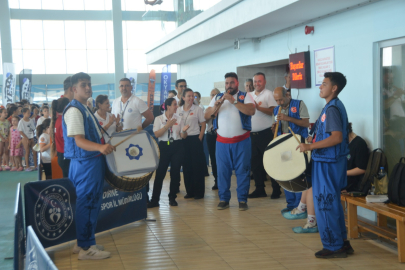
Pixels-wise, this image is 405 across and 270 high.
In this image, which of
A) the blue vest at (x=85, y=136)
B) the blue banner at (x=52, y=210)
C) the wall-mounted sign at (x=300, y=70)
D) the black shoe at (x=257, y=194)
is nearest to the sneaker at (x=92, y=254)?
the blue banner at (x=52, y=210)

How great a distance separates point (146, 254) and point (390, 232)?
2.44 metres

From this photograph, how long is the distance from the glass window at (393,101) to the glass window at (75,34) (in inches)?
892

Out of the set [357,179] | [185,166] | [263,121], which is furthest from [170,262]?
[263,121]

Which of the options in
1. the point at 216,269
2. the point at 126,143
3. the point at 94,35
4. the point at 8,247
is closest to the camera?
the point at 216,269

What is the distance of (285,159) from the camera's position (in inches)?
166

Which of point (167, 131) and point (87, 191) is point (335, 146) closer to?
point (87, 191)

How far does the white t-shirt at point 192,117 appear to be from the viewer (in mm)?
6277

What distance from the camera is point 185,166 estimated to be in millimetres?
6508

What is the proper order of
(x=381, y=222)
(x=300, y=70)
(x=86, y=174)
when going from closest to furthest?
(x=86, y=174)
(x=381, y=222)
(x=300, y=70)

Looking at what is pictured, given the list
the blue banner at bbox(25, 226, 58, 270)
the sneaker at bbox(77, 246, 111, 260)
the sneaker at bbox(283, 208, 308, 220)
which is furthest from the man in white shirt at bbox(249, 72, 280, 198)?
the blue banner at bbox(25, 226, 58, 270)

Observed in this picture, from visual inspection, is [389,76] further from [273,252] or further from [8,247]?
[8,247]

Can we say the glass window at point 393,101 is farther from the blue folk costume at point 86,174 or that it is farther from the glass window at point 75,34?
the glass window at point 75,34

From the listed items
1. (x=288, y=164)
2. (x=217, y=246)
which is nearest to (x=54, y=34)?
(x=217, y=246)

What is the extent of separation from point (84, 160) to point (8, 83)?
14.3 meters
